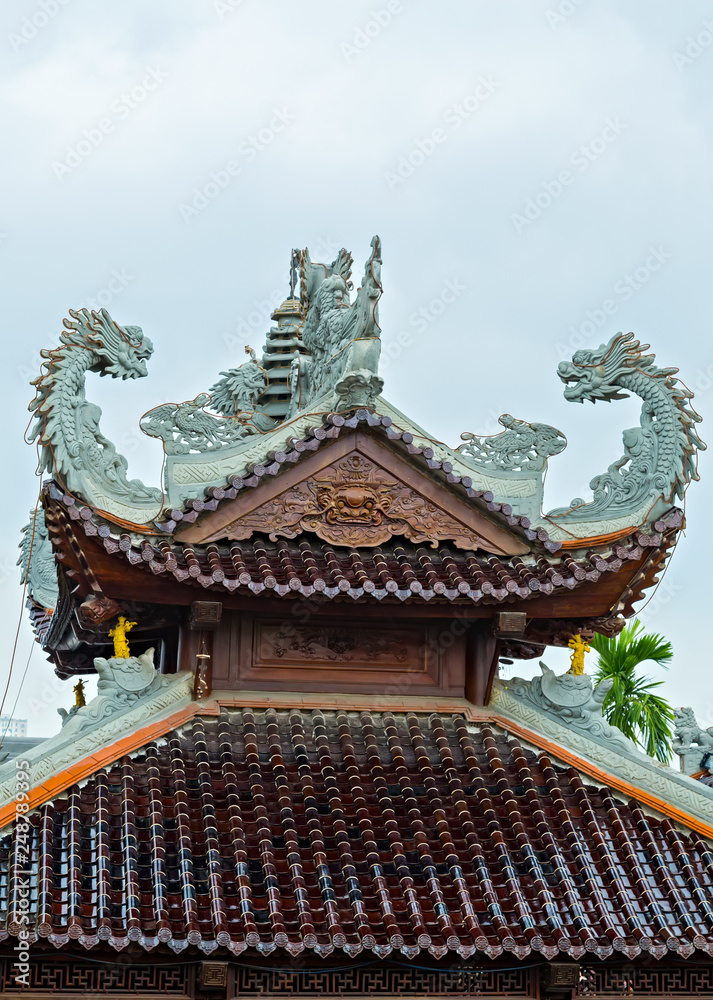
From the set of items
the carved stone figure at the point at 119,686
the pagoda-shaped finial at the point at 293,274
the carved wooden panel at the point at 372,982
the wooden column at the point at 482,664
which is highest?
the pagoda-shaped finial at the point at 293,274

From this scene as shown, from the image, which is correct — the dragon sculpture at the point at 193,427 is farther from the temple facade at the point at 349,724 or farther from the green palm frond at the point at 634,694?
the green palm frond at the point at 634,694

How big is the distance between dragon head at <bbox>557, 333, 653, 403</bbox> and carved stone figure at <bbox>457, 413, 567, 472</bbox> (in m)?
0.41

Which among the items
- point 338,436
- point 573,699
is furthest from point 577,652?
point 338,436

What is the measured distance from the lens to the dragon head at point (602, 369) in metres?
12.6

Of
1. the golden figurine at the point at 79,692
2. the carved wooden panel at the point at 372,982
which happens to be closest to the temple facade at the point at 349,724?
the carved wooden panel at the point at 372,982

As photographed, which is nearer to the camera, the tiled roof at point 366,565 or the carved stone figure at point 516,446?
the tiled roof at point 366,565

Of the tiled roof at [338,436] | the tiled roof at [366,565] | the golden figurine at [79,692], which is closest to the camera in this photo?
the tiled roof at [366,565]

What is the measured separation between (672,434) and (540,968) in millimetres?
4829

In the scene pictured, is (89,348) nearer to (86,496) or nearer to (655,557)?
(86,496)

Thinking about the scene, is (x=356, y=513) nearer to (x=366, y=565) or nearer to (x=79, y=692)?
(x=366, y=565)

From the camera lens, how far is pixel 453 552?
39.5 ft

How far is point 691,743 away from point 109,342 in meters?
6.39

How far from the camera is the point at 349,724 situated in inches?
462

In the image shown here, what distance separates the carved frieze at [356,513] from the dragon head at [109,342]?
64.8 inches
